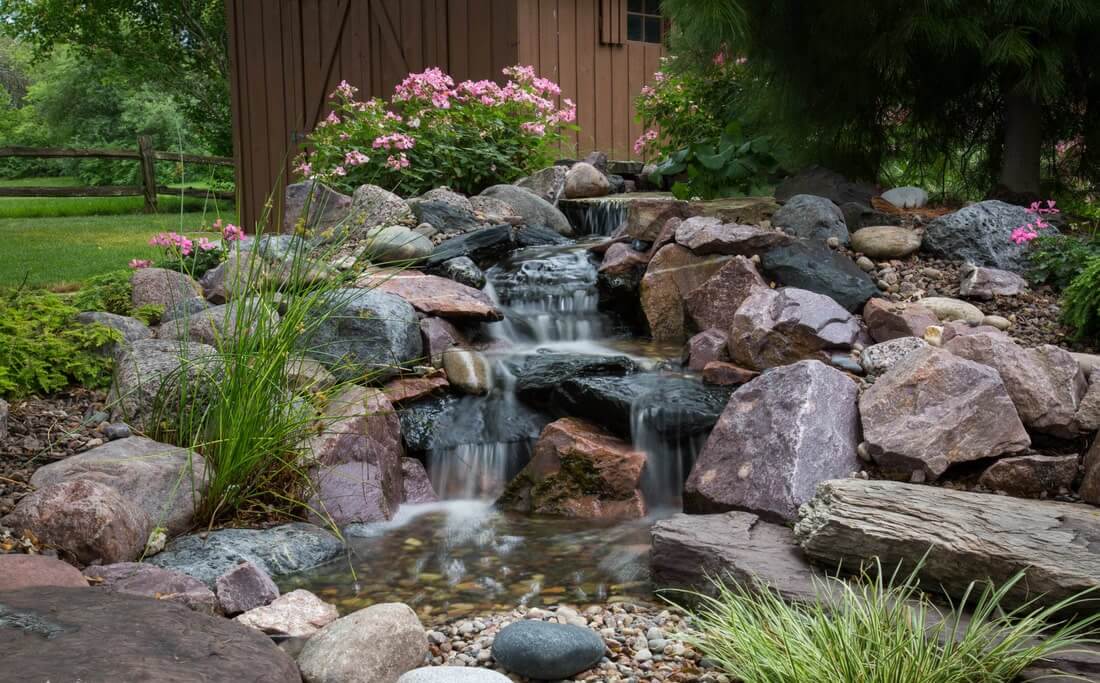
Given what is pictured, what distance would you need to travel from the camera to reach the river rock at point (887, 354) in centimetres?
477

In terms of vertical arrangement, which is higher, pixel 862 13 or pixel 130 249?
pixel 862 13

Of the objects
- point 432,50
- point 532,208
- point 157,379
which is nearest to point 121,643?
point 157,379

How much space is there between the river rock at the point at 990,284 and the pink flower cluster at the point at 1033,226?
0.97 feet

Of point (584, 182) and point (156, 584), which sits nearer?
point (156, 584)

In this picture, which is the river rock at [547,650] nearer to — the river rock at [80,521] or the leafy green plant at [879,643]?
the leafy green plant at [879,643]

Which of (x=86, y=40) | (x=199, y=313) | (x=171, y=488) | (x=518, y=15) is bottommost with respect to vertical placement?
(x=171, y=488)

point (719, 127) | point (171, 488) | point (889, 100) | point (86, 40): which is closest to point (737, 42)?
point (889, 100)

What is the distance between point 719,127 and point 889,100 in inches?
82.7

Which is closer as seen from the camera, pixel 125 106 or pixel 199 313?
pixel 199 313

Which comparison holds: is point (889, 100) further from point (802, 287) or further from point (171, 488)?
point (171, 488)

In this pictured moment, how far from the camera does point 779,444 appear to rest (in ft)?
13.5

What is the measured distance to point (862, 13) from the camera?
20.3 ft

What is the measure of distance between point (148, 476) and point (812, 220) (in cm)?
425

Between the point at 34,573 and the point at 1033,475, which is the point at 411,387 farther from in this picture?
the point at 1033,475
